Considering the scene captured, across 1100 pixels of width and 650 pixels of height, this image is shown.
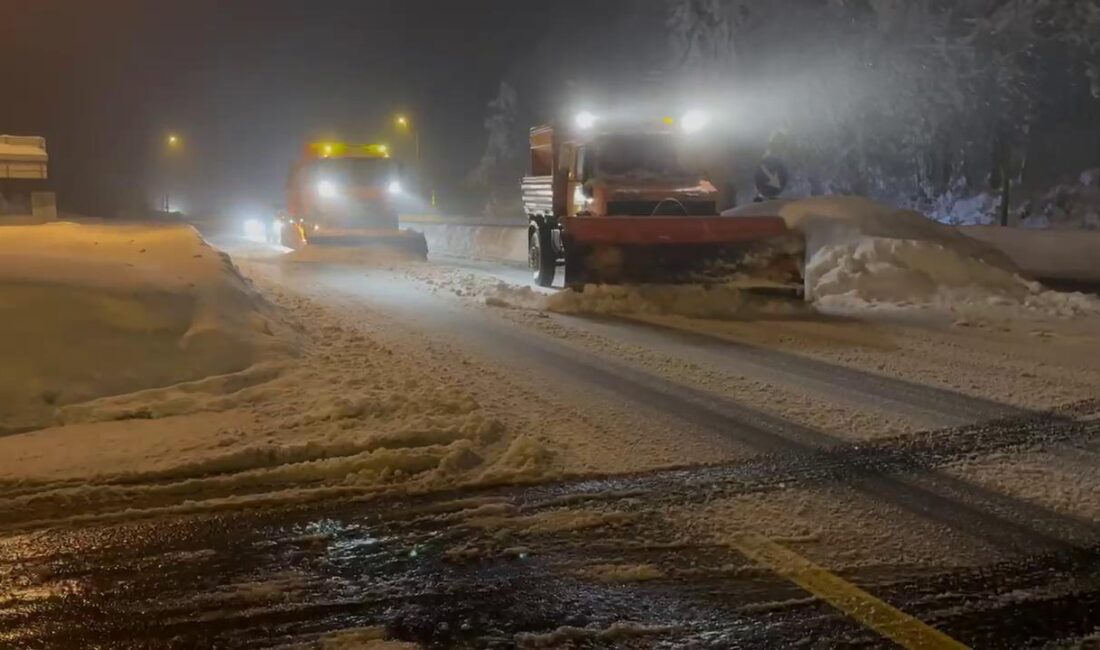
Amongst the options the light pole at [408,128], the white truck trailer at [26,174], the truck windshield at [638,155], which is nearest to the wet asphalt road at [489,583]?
the truck windshield at [638,155]

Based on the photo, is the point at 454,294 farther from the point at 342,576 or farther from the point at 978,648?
the point at 978,648

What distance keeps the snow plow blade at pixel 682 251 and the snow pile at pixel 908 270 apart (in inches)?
49.0

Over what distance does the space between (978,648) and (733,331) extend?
8422 millimetres

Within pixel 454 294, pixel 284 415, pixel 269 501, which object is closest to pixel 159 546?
pixel 269 501

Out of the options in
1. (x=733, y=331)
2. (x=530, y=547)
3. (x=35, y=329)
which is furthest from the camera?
(x=733, y=331)

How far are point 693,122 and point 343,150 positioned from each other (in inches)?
481

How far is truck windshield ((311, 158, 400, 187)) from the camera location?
25.6m

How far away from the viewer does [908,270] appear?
16.1m

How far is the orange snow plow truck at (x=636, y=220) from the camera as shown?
14.6 meters

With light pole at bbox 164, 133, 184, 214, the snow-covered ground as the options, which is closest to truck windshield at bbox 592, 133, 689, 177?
the snow-covered ground

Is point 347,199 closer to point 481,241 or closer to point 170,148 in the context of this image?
point 481,241

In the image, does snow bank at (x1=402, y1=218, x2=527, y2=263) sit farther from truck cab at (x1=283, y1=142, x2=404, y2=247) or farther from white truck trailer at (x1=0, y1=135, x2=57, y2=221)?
white truck trailer at (x1=0, y1=135, x2=57, y2=221)

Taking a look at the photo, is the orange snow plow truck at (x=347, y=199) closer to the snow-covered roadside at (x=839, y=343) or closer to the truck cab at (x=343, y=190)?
the truck cab at (x=343, y=190)

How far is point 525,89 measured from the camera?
7412cm
